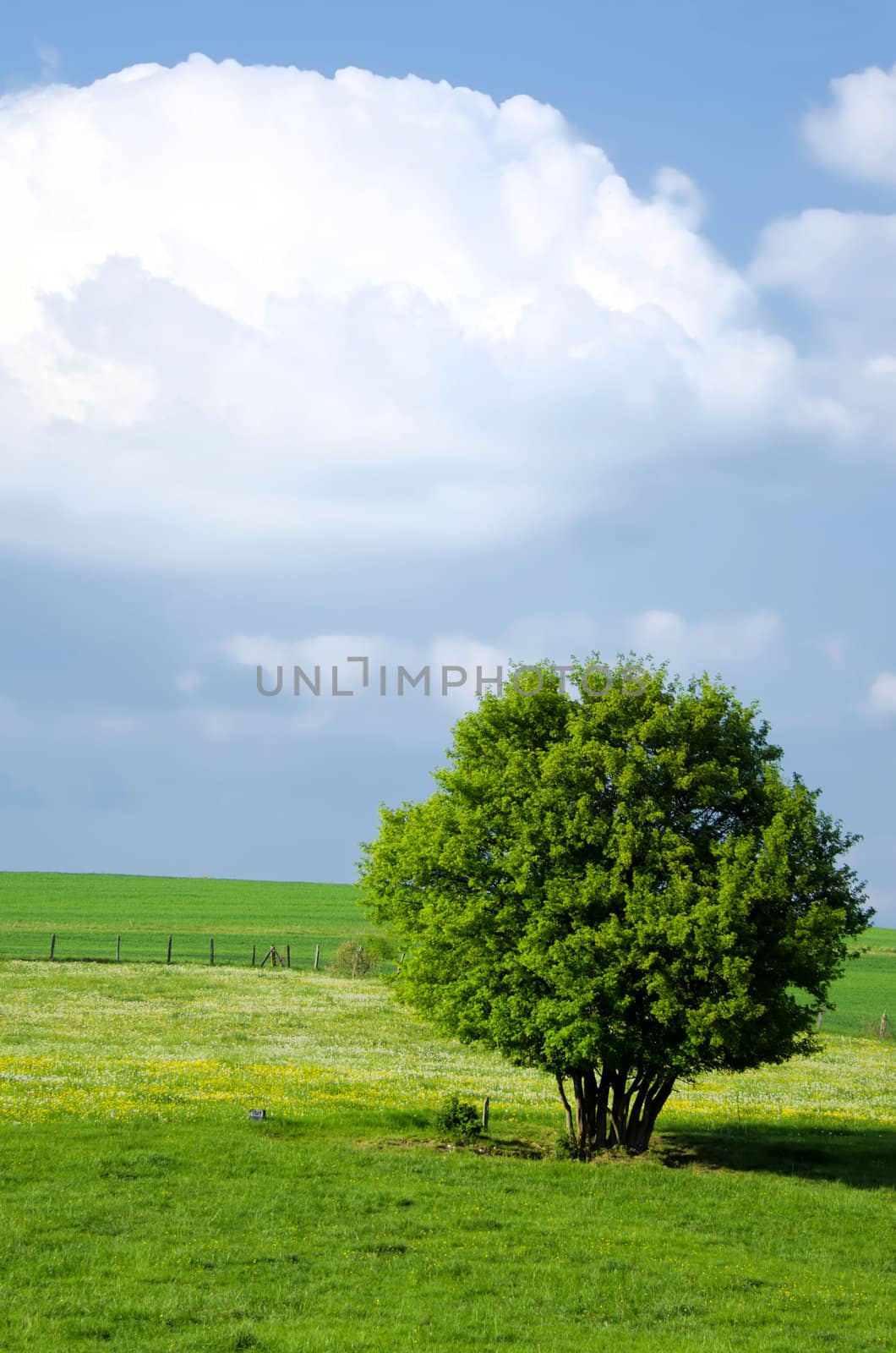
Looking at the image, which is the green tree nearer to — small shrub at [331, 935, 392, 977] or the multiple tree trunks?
the multiple tree trunks

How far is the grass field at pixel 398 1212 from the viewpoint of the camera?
60.3 feet

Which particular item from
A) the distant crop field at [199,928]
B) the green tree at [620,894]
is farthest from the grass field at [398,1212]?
the distant crop field at [199,928]

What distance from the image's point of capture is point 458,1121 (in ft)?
110

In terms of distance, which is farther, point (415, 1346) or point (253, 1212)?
point (253, 1212)

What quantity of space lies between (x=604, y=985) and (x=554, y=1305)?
1121cm

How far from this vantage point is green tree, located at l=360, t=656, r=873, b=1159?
3033cm

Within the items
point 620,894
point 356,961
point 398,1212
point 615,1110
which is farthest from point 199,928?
point 398,1212

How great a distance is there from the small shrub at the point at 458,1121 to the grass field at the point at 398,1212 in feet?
2.56

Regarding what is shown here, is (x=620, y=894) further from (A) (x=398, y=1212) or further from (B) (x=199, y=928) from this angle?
(B) (x=199, y=928)

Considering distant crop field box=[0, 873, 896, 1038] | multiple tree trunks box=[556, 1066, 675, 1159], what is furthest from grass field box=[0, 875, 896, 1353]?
distant crop field box=[0, 873, 896, 1038]

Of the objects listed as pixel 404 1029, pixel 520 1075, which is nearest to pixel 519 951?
pixel 520 1075

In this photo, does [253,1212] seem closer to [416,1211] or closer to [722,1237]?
[416,1211]

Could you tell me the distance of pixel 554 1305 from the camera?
1959 centimetres

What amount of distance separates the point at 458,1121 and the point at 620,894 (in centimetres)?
862
